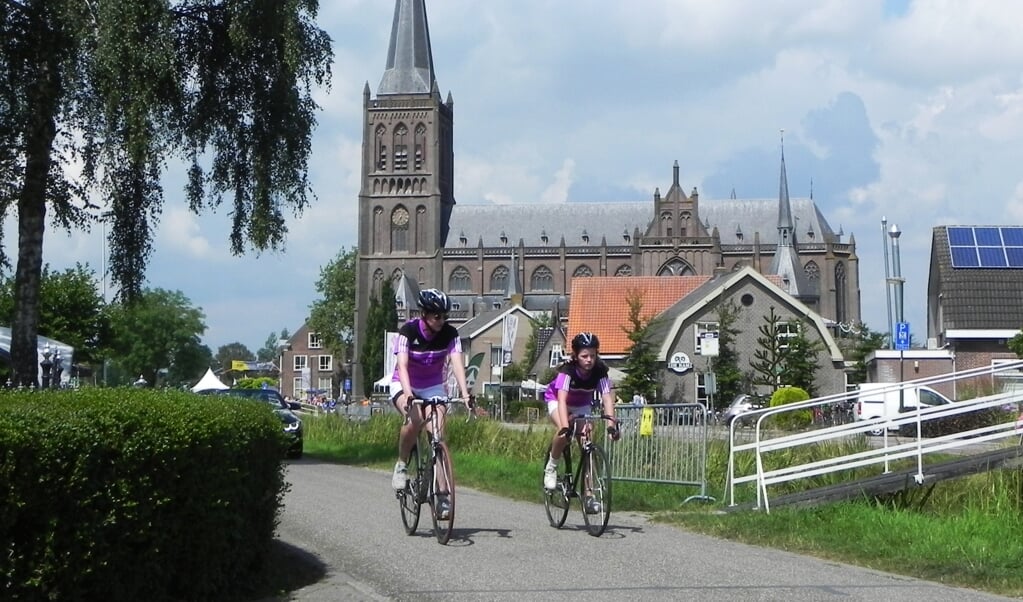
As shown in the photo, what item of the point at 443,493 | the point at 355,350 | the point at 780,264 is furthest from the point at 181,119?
the point at 780,264

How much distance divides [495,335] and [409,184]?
109ft

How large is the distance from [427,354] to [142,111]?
39.2ft

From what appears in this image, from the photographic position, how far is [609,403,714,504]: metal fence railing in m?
14.7

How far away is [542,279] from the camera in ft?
435

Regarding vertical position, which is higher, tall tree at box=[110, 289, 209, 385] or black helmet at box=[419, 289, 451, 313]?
tall tree at box=[110, 289, 209, 385]

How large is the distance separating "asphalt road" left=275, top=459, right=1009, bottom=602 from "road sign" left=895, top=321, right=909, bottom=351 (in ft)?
65.5

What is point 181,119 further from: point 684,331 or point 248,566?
point 684,331

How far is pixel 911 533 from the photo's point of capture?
1066 cm

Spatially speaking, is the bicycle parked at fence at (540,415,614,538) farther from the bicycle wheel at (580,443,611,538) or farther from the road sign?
the road sign

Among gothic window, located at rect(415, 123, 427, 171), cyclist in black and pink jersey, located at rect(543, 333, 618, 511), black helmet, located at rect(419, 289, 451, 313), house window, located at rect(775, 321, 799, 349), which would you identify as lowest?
cyclist in black and pink jersey, located at rect(543, 333, 618, 511)

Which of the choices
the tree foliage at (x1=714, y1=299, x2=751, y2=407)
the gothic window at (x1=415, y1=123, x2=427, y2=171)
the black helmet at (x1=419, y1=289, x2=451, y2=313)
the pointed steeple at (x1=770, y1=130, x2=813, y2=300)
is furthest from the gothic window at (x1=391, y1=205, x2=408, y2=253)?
the black helmet at (x1=419, y1=289, x2=451, y2=313)

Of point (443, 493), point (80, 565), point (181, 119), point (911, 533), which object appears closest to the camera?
point (80, 565)

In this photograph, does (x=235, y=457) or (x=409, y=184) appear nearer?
(x=235, y=457)

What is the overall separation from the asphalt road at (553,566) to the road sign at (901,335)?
65.5ft
